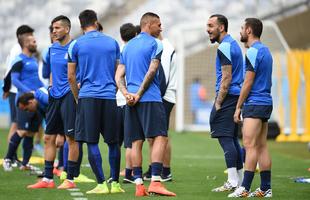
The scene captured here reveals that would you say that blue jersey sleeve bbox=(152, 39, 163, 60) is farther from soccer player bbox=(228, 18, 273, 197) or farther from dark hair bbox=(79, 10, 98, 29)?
soccer player bbox=(228, 18, 273, 197)

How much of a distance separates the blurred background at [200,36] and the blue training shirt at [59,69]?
561 inches

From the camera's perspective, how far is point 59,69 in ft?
38.9

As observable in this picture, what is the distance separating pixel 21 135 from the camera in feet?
48.5

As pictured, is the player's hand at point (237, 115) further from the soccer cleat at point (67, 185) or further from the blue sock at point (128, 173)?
the blue sock at point (128, 173)

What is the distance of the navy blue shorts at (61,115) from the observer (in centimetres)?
1154

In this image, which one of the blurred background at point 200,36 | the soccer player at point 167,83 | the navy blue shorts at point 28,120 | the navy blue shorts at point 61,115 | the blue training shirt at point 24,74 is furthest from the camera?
the blurred background at point 200,36

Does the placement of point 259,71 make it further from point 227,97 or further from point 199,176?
point 199,176

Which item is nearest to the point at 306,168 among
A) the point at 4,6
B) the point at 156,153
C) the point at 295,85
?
→ the point at 156,153

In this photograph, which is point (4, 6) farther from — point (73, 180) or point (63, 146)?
point (73, 180)

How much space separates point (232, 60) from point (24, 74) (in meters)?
5.02

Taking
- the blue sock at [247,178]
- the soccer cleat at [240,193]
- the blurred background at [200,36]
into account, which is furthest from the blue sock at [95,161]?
the blurred background at [200,36]

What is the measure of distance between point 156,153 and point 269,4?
72.8ft

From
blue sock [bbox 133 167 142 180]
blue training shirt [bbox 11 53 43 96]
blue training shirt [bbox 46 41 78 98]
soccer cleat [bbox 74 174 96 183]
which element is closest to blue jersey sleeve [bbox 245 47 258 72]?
blue sock [bbox 133 167 142 180]

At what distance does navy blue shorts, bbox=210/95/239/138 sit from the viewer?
1114 centimetres
